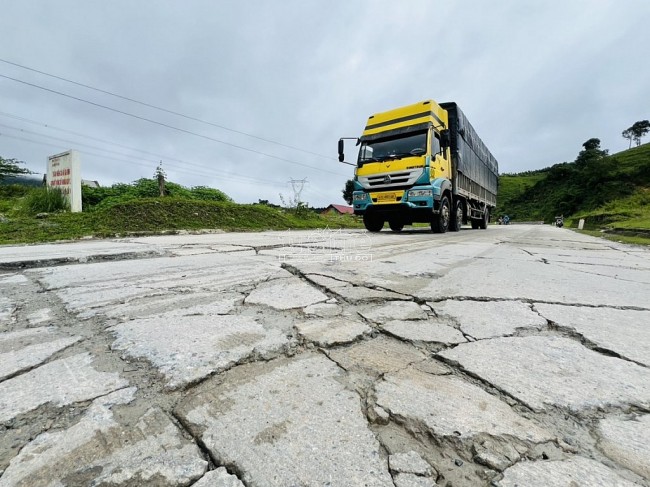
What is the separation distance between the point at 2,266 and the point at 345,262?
2.90 meters

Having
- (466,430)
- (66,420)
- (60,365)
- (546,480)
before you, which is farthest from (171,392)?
(546,480)

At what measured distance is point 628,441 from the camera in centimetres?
73

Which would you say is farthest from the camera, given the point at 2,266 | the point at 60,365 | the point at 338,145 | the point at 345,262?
the point at 338,145

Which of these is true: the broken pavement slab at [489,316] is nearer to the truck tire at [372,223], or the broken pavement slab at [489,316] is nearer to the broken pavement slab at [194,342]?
the broken pavement slab at [194,342]

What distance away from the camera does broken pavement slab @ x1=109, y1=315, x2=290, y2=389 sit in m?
1.02

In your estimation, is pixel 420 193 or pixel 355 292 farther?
pixel 420 193

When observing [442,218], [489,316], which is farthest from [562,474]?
[442,218]

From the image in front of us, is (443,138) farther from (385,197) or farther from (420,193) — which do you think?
(385,197)

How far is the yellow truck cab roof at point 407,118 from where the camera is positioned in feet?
23.0

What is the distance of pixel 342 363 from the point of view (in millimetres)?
1067

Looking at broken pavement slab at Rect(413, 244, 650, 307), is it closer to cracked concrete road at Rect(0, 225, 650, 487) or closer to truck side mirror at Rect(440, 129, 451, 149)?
cracked concrete road at Rect(0, 225, 650, 487)

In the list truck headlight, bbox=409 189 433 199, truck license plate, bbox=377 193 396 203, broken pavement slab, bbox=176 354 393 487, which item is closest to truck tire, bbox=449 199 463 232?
truck headlight, bbox=409 189 433 199

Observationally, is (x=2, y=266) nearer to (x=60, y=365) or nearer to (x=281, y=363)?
(x=60, y=365)

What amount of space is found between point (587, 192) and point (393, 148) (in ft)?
153
